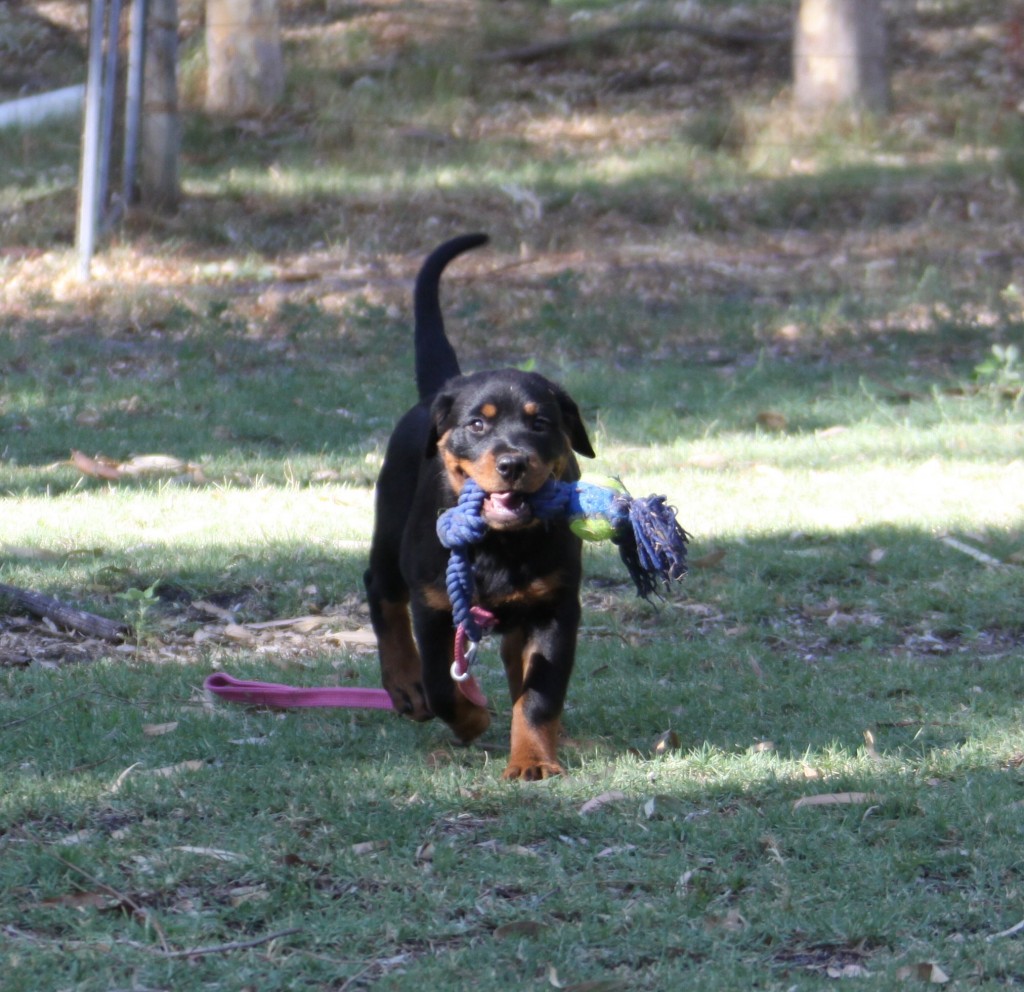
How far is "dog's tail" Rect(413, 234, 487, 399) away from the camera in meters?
5.25

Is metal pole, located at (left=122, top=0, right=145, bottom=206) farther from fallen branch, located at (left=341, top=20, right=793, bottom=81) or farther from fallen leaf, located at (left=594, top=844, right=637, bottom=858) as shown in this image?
fallen leaf, located at (left=594, top=844, right=637, bottom=858)

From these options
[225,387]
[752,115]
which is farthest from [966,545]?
[752,115]

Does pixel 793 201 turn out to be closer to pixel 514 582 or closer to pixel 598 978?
pixel 514 582

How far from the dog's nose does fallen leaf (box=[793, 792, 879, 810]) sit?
42.2 inches

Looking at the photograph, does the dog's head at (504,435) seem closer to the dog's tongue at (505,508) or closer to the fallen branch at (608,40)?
the dog's tongue at (505,508)

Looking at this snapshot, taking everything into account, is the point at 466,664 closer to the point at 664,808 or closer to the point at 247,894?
the point at 664,808

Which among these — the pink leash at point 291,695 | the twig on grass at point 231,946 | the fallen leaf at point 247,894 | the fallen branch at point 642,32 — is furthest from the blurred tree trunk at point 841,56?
the twig on grass at point 231,946

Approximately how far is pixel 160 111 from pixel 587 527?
10.1 meters

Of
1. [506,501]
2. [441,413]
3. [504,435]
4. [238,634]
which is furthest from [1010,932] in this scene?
[238,634]

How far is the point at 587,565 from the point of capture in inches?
261

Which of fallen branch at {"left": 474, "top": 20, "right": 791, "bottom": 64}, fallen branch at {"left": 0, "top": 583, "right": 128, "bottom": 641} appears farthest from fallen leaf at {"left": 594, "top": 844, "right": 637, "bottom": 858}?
fallen branch at {"left": 474, "top": 20, "right": 791, "bottom": 64}

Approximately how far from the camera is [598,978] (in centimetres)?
300

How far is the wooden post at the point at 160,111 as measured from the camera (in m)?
13.0

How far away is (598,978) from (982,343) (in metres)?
9.41
